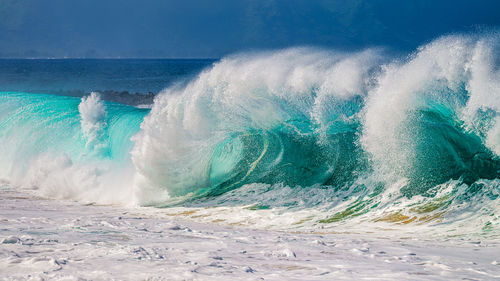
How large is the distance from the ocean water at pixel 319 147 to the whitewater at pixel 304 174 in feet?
0.07

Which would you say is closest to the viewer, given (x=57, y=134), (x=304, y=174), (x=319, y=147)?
(x=304, y=174)

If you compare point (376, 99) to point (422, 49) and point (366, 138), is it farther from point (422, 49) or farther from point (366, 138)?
point (422, 49)

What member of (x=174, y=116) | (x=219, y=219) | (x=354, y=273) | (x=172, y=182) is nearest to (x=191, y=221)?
(x=219, y=219)

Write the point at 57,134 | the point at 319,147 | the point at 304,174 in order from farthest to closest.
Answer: the point at 57,134 → the point at 319,147 → the point at 304,174

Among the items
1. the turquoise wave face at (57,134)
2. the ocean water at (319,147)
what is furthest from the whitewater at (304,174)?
the turquoise wave face at (57,134)

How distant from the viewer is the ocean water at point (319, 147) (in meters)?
6.12

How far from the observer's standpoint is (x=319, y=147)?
25.4ft

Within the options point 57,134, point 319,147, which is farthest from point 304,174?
point 57,134

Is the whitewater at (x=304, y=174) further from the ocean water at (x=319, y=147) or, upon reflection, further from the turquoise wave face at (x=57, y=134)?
the turquoise wave face at (x=57, y=134)

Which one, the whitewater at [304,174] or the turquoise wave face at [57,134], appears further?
the turquoise wave face at [57,134]

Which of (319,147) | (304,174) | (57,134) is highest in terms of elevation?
(57,134)

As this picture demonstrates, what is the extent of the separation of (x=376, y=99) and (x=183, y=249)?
3.96 metres

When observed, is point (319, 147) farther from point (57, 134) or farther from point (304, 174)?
point (57, 134)

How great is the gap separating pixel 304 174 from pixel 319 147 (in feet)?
1.98
